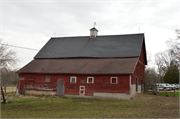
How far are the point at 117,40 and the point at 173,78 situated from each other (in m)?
25.5

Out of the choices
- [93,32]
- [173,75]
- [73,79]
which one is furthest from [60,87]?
[173,75]

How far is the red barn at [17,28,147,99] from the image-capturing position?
73.0 feet

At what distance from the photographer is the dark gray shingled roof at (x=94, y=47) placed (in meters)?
27.0

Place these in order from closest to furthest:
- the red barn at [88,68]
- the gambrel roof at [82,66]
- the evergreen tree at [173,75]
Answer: the red barn at [88,68] < the gambrel roof at [82,66] < the evergreen tree at [173,75]

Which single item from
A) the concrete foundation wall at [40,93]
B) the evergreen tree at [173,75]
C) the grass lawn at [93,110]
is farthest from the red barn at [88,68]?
the evergreen tree at [173,75]

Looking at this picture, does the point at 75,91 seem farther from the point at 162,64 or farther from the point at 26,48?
the point at 162,64

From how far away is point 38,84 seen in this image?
25453mm

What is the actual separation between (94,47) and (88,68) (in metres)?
5.72

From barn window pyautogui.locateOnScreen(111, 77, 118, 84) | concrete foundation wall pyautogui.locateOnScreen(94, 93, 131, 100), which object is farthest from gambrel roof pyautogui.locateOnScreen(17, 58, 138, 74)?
concrete foundation wall pyautogui.locateOnScreen(94, 93, 131, 100)

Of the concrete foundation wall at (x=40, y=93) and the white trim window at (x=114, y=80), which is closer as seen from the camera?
the white trim window at (x=114, y=80)

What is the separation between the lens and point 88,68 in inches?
952

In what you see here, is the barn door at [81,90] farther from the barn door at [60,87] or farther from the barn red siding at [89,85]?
the barn door at [60,87]

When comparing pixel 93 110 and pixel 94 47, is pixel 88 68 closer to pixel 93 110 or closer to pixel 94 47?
pixel 94 47

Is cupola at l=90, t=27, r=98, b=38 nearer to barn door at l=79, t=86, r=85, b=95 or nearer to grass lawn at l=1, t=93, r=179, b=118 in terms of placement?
barn door at l=79, t=86, r=85, b=95
